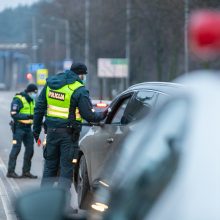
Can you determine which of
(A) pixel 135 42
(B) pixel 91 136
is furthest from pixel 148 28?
(B) pixel 91 136

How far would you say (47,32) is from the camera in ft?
343

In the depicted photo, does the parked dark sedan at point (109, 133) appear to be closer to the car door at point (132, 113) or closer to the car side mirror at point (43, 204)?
the car door at point (132, 113)

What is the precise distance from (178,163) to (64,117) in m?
7.14

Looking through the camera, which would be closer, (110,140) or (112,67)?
(110,140)

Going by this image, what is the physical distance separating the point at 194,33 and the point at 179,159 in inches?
17.6

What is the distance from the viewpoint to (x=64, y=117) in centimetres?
947

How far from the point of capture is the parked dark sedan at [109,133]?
320 inches

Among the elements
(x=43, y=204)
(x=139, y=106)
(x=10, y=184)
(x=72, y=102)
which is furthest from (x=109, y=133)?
(x=43, y=204)

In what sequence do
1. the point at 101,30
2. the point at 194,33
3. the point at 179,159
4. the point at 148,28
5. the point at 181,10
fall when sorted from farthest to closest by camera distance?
the point at 101,30, the point at 148,28, the point at 181,10, the point at 194,33, the point at 179,159

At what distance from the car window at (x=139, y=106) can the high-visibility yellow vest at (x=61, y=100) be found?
0.90 meters

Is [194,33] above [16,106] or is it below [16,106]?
above

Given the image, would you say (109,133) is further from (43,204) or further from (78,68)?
(43,204)

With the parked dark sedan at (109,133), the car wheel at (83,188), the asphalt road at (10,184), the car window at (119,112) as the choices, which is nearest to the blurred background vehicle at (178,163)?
the asphalt road at (10,184)

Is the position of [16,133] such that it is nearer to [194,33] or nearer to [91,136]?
[91,136]
